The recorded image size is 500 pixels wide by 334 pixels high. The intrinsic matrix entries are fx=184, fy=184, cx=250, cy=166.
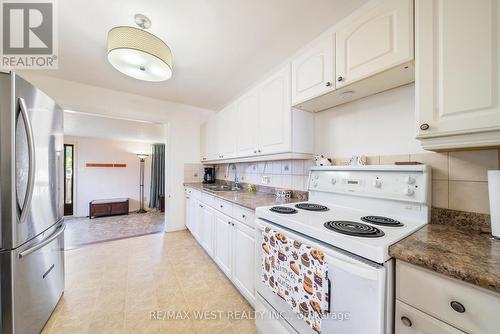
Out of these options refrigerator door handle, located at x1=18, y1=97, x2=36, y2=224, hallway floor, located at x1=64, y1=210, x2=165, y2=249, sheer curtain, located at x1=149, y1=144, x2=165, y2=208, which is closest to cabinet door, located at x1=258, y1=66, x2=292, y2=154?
refrigerator door handle, located at x1=18, y1=97, x2=36, y2=224

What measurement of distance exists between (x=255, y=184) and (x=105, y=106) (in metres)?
2.53

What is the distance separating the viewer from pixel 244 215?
5.25 ft

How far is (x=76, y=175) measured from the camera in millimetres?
5191

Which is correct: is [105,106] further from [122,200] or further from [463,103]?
[463,103]

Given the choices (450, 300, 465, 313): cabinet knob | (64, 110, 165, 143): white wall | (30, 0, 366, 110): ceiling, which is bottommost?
(450, 300, 465, 313): cabinet knob

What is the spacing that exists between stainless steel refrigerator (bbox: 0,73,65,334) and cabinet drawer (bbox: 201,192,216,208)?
53.3 inches

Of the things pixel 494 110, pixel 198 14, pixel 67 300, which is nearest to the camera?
pixel 494 110

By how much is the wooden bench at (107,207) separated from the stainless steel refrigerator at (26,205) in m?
4.04

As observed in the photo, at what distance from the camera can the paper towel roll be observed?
32.7 inches

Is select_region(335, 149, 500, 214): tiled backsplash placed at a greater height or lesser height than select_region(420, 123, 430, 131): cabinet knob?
lesser

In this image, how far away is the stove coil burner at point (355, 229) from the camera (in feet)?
2.75

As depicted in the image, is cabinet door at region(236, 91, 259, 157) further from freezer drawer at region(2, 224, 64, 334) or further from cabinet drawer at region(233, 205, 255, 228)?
freezer drawer at region(2, 224, 64, 334)

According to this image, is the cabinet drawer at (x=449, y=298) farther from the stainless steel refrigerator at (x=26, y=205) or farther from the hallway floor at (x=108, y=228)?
the hallway floor at (x=108, y=228)

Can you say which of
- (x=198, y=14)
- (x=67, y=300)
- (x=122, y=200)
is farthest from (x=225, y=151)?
(x=122, y=200)
